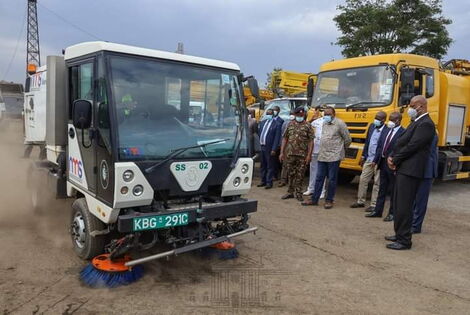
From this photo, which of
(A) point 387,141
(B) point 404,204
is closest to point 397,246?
(B) point 404,204

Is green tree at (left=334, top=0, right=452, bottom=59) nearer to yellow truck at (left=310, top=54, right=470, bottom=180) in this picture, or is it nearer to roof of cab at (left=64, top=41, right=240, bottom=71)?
yellow truck at (left=310, top=54, right=470, bottom=180)

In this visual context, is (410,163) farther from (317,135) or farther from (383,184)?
(317,135)

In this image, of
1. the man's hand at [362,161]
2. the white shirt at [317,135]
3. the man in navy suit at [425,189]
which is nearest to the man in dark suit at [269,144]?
the white shirt at [317,135]

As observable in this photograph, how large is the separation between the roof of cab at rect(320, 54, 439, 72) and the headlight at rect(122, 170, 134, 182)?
6.36 meters

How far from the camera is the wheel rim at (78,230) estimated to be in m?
4.54

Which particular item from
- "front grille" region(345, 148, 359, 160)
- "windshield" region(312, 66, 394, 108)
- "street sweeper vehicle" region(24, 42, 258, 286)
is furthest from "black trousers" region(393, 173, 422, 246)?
"windshield" region(312, 66, 394, 108)

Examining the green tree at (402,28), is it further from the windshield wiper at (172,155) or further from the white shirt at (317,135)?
the windshield wiper at (172,155)

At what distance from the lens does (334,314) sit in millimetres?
3674

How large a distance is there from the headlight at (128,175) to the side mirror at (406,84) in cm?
609

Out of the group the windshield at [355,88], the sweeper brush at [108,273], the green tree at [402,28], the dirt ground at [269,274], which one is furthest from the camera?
the green tree at [402,28]

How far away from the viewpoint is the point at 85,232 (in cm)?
447

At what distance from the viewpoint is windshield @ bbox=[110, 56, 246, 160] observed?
3.92 m

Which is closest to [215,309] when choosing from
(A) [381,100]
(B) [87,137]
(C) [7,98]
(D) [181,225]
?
(D) [181,225]

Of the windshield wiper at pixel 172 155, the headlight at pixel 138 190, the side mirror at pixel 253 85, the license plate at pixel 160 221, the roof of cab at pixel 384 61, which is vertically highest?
the roof of cab at pixel 384 61
